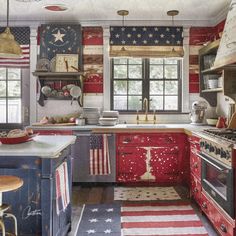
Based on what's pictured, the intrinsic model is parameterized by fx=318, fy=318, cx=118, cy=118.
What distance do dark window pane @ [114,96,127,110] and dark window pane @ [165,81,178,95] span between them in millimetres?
756

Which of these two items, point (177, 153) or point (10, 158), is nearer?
point (10, 158)

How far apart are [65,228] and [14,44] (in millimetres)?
1817

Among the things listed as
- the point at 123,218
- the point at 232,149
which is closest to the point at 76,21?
the point at 123,218

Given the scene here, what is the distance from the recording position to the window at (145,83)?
557cm

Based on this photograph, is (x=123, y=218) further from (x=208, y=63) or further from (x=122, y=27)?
(x=122, y=27)

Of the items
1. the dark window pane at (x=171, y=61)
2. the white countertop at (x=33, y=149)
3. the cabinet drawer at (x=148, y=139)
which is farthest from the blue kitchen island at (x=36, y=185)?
the dark window pane at (x=171, y=61)

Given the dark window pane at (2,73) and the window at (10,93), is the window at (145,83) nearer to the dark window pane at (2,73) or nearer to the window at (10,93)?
the window at (10,93)

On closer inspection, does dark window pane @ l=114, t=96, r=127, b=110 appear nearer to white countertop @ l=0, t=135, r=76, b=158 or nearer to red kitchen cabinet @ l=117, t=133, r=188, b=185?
red kitchen cabinet @ l=117, t=133, r=188, b=185

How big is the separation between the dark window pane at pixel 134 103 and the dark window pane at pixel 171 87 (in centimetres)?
50

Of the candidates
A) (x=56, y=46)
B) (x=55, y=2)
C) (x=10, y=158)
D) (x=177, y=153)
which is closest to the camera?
(x=10, y=158)

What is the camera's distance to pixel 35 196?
2.66 meters

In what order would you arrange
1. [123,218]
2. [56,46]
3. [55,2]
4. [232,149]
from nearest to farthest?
[232,149], [123,218], [55,2], [56,46]

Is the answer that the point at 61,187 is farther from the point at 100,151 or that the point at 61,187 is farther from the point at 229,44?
the point at 229,44

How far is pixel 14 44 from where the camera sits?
300 centimetres
